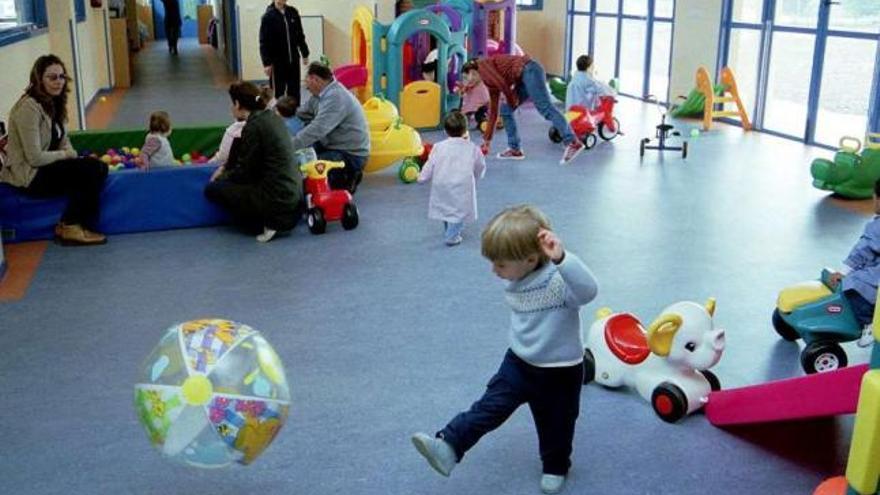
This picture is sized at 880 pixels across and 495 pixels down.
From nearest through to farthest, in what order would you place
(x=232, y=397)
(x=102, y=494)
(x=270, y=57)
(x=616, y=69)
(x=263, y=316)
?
1. (x=232, y=397)
2. (x=102, y=494)
3. (x=263, y=316)
4. (x=270, y=57)
5. (x=616, y=69)

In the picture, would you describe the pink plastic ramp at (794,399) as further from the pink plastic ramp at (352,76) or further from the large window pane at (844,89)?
the pink plastic ramp at (352,76)

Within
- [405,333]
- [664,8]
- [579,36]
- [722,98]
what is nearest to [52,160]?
[405,333]

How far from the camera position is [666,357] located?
3.48 metres

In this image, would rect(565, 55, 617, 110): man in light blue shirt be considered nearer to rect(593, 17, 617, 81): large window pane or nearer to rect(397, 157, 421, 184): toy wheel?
rect(397, 157, 421, 184): toy wheel

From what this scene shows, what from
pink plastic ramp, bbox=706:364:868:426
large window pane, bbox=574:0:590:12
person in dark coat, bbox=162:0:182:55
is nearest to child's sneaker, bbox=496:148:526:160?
pink plastic ramp, bbox=706:364:868:426

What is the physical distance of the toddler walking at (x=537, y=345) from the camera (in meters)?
2.55

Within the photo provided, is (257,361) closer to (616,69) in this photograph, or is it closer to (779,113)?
(779,113)

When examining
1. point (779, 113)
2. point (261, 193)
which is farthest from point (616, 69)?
point (261, 193)

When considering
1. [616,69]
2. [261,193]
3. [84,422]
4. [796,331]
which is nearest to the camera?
[84,422]

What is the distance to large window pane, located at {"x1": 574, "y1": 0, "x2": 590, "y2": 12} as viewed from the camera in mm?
14572

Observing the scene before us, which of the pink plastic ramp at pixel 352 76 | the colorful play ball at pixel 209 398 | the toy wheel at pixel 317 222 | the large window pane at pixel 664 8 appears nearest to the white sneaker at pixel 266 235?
the toy wheel at pixel 317 222

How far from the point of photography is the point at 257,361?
2.68 m

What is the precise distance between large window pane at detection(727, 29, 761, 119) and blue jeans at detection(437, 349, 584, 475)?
874 centimetres

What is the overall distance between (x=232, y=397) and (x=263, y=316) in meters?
1.94
